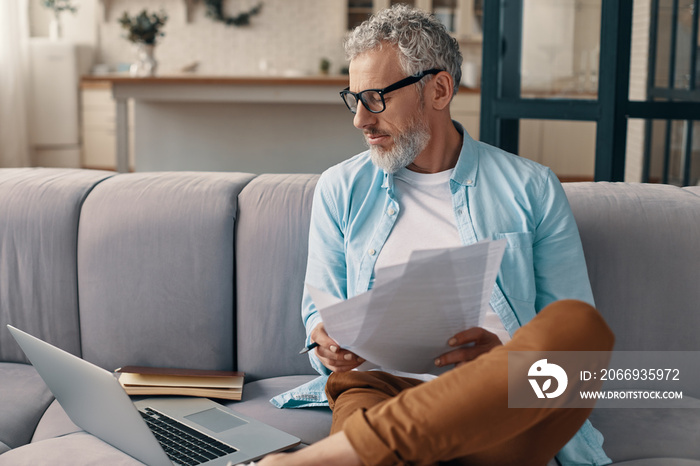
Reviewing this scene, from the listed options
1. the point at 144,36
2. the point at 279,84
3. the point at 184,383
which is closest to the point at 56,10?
the point at 144,36

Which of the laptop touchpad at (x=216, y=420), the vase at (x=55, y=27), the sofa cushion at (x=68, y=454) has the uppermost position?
the vase at (x=55, y=27)

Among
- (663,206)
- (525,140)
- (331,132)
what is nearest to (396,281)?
(663,206)

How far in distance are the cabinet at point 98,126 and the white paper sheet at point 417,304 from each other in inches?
236

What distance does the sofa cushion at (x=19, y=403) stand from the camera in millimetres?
1395

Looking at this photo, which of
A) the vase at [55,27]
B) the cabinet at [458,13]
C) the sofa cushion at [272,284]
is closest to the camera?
the sofa cushion at [272,284]

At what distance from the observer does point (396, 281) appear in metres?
0.94

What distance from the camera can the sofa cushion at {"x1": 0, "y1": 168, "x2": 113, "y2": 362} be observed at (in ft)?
5.55

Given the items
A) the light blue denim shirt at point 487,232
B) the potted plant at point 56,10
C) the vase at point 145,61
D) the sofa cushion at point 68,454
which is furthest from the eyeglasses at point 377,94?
the potted plant at point 56,10

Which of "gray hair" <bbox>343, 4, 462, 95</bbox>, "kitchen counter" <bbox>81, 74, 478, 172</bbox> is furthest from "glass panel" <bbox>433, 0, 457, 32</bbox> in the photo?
"gray hair" <bbox>343, 4, 462, 95</bbox>

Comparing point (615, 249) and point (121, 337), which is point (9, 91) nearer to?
point (121, 337)

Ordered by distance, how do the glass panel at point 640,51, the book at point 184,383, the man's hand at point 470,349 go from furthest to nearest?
the glass panel at point 640,51, the book at point 184,383, the man's hand at point 470,349

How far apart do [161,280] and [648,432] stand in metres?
1.08

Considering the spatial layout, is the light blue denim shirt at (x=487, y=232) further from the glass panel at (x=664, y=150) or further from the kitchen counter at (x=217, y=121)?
the kitchen counter at (x=217, y=121)

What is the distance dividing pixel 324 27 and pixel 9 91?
2.92 meters
